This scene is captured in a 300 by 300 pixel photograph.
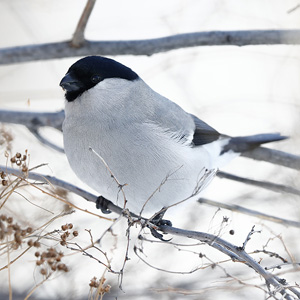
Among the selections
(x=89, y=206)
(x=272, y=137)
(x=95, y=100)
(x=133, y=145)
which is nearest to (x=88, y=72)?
(x=95, y=100)

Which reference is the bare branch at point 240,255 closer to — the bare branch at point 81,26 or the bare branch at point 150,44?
the bare branch at point 150,44

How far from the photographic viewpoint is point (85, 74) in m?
2.86

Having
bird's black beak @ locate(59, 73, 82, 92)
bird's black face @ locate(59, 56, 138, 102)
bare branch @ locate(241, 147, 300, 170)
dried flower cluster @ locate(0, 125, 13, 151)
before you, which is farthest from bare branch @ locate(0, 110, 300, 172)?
dried flower cluster @ locate(0, 125, 13, 151)

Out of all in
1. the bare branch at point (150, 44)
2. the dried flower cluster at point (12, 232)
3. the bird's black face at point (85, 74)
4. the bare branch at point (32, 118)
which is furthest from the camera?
the bare branch at point (32, 118)

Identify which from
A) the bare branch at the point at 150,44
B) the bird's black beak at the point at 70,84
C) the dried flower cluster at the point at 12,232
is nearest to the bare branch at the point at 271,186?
the bare branch at the point at 150,44

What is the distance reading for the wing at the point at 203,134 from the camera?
11.3 ft

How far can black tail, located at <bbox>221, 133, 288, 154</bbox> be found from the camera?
12.2 ft

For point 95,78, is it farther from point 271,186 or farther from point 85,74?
point 271,186

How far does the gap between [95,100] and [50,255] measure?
139 cm

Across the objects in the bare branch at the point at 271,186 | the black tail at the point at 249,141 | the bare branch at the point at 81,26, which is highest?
the bare branch at the point at 81,26

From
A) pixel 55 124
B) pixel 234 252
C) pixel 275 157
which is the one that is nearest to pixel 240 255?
pixel 234 252

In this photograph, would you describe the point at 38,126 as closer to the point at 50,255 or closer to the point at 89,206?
the point at 89,206

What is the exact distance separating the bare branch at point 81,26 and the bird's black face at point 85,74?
43 centimetres

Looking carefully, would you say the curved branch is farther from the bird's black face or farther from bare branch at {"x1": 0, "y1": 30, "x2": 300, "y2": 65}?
bare branch at {"x1": 0, "y1": 30, "x2": 300, "y2": 65}
